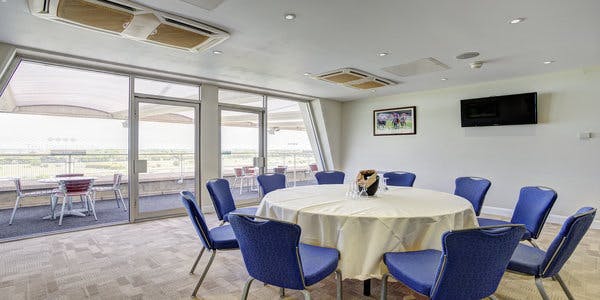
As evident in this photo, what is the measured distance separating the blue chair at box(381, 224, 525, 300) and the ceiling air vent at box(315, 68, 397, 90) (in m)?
3.49

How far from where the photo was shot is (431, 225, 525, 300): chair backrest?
152cm

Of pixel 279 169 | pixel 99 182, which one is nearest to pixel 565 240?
pixel 279 169

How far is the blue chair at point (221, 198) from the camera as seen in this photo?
319 cm

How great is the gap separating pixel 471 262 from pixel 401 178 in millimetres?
2975

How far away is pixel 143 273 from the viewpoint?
2.96m

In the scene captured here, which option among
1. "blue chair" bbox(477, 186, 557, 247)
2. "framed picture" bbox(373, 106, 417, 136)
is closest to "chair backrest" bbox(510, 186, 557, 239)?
"blue chair" bbox(477, 186, 557, 247)

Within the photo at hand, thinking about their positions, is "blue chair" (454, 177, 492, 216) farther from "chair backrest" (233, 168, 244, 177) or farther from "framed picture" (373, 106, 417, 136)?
"chair backrest" (233, 168, 244, 177)

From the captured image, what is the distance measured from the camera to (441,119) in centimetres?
621

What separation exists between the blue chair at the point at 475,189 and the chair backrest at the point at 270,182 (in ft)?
7.72

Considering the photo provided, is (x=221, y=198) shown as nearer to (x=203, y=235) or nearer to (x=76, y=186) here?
(x=203, y=235)

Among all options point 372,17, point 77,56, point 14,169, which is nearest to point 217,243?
point 372,17

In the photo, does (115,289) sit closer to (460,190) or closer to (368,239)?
(368,239)

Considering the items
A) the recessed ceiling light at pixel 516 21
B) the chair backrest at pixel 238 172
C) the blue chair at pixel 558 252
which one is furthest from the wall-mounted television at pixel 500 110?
the chair backrest at pixel 238 172

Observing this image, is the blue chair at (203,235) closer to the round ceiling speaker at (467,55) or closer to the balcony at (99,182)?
the balcony at (99,182)
